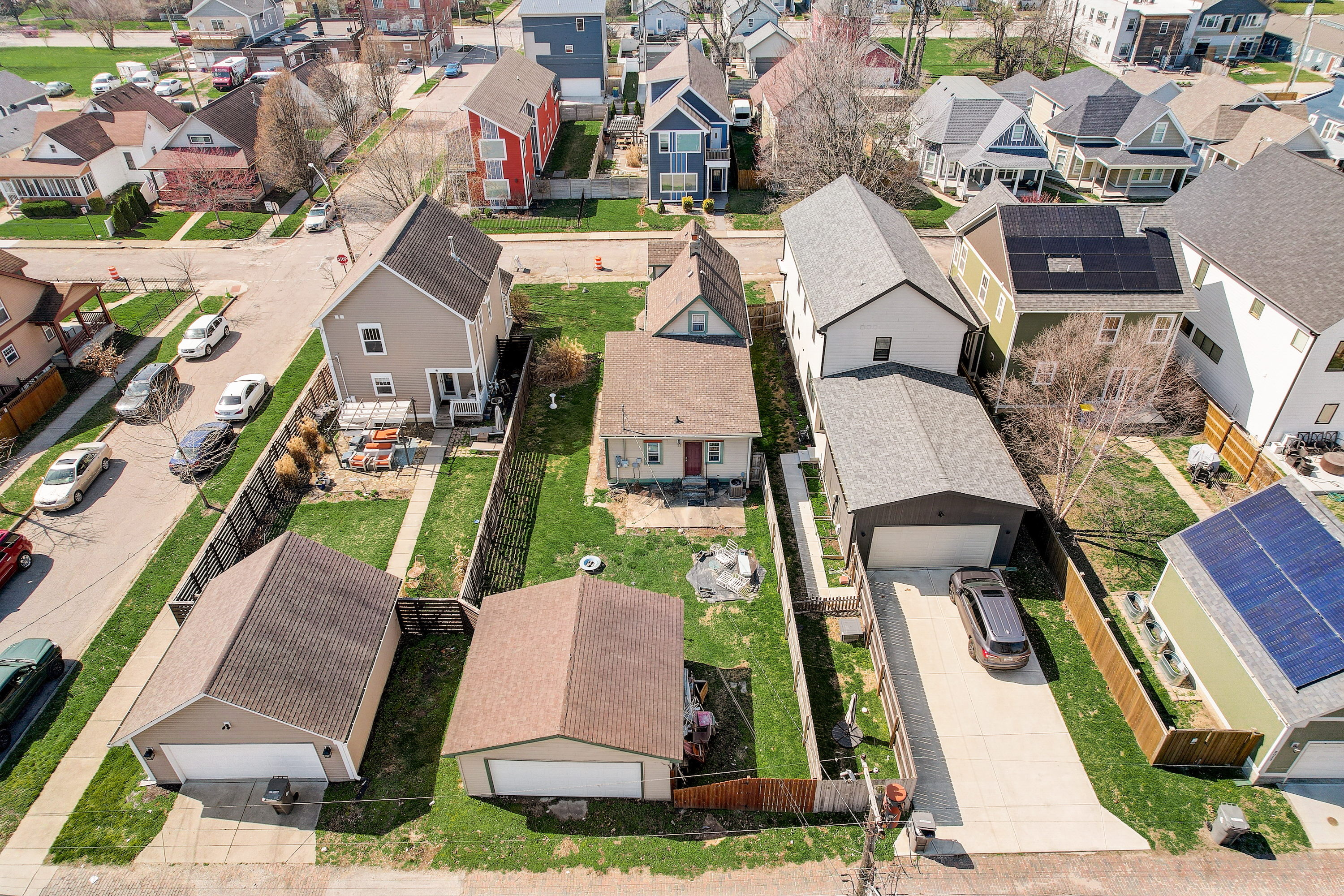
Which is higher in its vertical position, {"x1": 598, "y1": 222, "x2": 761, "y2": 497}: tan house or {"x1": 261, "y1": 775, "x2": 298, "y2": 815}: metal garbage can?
{"x1": 598, "y1": 222, "x2": 761, "y2": 497}: tan house

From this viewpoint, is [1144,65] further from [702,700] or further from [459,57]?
[702,700]

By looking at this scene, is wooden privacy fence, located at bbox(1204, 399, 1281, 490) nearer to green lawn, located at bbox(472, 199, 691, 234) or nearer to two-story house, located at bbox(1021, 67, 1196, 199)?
two-story house, located at bbox(1021, 67, 1196, 199)

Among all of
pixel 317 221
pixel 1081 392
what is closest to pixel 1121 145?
pixel 1081 392

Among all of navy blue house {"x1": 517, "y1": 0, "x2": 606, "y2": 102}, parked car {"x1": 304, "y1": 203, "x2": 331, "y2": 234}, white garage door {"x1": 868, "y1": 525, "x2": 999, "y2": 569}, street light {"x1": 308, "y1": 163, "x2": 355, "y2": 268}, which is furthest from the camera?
navy blue house {"x1": 517, "y1": 0, "x2": 606, "y2": 102}

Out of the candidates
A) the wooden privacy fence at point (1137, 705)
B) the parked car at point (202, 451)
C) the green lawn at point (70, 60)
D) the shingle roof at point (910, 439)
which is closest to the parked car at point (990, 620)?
the wooden privacy fence at point (1137, 705)

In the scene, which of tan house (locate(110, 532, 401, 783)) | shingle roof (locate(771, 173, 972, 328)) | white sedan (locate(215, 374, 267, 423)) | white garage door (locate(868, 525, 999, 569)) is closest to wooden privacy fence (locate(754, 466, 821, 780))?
white garage door (locate(868, 525, 999, 569))

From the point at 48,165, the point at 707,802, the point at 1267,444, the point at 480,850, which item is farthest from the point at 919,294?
the point at 48,165

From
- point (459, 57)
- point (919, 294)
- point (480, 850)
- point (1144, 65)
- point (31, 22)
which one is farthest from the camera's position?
point (31, 22)

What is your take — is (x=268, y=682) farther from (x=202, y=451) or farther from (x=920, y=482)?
(x=920, y=482)
